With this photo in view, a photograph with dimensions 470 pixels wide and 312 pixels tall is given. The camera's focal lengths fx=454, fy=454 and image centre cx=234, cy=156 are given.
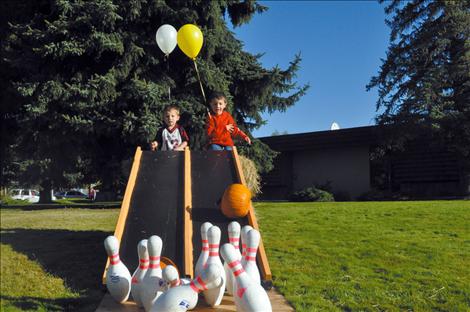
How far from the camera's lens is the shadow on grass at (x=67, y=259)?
4270 mm

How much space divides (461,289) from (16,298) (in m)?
4.25

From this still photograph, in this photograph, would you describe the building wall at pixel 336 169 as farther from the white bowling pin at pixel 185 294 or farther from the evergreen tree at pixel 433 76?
the white bowling pin at pixel 185 294

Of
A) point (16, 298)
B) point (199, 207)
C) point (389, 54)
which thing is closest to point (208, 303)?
point (199, 207)

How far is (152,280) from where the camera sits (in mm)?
3189

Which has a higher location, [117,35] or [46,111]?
[117,35]

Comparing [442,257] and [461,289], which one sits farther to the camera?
[442,257]

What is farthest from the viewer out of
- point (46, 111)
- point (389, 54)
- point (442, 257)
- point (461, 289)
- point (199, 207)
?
point (389, 54)

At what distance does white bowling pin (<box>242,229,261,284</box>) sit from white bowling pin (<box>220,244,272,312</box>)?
1.33 feet

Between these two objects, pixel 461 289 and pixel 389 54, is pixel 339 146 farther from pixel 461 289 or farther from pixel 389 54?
pixel 461 289

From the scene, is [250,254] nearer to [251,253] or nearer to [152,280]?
[251,253]

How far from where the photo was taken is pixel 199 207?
15.6 feet

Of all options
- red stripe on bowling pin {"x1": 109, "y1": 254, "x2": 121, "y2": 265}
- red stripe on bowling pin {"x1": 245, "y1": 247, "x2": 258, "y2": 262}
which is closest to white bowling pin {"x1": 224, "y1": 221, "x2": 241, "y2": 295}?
red stripe on bowling pin {"x1": 245, "y1": 247, "x2": 258, "y2": 262}

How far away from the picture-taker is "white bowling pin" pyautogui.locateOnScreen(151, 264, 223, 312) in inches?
107

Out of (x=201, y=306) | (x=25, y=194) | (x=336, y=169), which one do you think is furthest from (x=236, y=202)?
(x=25, y=194)
